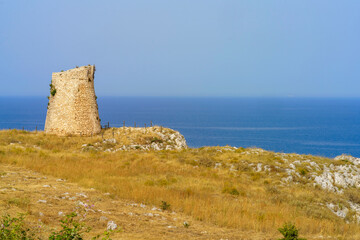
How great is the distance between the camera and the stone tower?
33.8 metres

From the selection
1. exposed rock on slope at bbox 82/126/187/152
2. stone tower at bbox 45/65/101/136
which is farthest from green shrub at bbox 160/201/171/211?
stone tower at bbox 45/65/101/136

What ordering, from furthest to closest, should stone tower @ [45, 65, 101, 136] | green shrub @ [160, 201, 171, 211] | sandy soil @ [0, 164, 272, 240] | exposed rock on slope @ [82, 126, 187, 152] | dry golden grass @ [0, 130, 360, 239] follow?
stone tower @ [45, 65, 101, 136]
exposed rock on slope @ [82, 126, 187, 152]
green shrub @ [160, 201, 171, 211]
dry golden grass @ [0, 130, 360, 239]
sandy soil @ [0, 164, 272, 240]

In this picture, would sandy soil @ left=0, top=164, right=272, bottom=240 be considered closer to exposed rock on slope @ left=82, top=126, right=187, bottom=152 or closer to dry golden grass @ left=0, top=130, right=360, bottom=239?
dry golden grass @ left=0, top=130, right=360, bottom=239

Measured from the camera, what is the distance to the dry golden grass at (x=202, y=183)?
13703 mm

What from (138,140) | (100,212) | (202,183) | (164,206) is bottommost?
(202,183)

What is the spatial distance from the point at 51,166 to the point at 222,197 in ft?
34.6

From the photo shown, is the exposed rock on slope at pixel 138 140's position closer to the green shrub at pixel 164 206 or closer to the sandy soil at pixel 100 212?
the sandy soil at pixel 100 212

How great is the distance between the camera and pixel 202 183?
20234mm

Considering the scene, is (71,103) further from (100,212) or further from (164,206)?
(100,212)

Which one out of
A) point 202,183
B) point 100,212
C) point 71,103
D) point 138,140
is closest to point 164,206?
point 100,212

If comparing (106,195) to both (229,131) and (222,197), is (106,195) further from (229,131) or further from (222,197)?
(229,131)

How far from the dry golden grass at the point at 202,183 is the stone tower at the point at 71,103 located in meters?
1.48

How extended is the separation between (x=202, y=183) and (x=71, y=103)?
19096 millimetres

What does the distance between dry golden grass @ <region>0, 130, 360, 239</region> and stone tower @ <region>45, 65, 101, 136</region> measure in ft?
4.84
